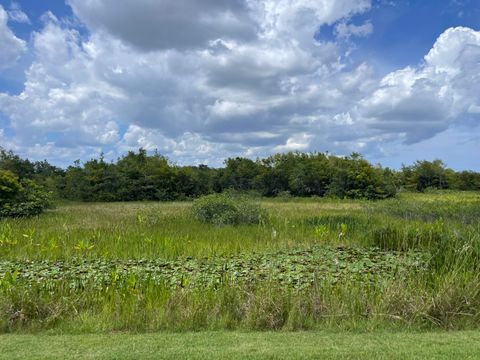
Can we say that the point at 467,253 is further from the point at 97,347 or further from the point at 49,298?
the point at 49,298

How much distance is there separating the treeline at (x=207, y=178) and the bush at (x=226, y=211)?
24.5m

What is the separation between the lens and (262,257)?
8.35 metres

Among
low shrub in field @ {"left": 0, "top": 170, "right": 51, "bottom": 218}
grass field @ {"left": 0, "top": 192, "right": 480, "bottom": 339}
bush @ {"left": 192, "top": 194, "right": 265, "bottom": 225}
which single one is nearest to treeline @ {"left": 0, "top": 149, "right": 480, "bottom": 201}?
low shrub in field @ {"left": 0, "top": 170, "right": 51, "bottom": 218}

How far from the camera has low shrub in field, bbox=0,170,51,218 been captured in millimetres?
19406

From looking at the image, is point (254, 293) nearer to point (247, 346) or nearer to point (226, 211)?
point (247, 346)

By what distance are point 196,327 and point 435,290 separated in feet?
10.2

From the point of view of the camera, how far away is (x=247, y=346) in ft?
13.2

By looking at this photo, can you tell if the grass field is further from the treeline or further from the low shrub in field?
the treeline

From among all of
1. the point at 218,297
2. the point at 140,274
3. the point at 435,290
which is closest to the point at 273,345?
the point at 218,297

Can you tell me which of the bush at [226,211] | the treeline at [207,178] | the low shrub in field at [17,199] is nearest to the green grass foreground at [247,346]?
the bush at [226,211]

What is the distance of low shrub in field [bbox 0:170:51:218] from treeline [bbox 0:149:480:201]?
16.2 metres

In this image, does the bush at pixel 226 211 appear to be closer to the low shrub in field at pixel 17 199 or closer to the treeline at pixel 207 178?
the low shrub in field at pixel 17 199

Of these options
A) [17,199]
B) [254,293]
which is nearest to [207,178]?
[17,199]

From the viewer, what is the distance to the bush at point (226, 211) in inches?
661
